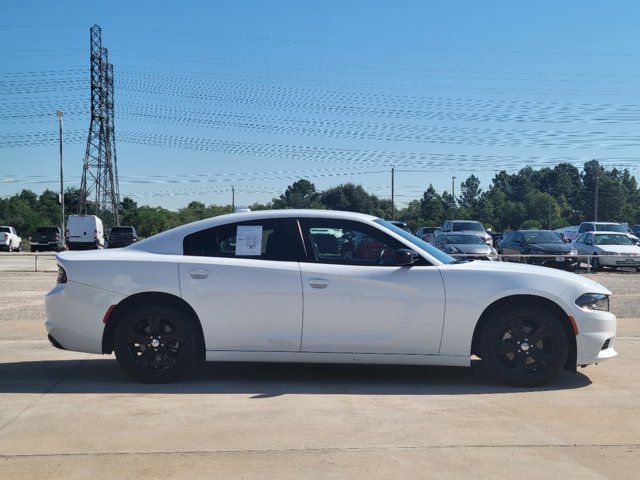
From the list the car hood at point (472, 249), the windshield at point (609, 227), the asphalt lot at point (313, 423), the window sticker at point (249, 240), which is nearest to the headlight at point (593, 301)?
the asphalt lot at point (313, 423)

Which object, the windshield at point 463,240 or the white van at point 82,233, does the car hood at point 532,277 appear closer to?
the windshield at point 463,240

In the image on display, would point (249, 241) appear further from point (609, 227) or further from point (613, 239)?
point (609, 227)

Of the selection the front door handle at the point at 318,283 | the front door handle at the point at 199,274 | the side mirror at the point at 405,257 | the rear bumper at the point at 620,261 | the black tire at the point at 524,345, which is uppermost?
the side mirror at the point at 405,257

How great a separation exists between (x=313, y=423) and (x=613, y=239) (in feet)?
75.8

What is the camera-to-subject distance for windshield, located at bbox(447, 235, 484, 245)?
2433 cm

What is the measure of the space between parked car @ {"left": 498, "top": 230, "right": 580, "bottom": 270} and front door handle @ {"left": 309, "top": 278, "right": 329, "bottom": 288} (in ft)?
54.1

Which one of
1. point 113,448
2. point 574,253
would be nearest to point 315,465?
point 113,448

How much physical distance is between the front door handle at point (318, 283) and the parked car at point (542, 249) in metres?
16.5

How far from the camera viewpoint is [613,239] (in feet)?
83.6

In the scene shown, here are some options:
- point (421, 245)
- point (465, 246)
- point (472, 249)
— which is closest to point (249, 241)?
point (421, 245)

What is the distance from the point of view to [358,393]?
6.13 meters

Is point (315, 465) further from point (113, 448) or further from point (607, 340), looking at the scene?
point (607, 340)

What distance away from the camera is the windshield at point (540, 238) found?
24.3 m

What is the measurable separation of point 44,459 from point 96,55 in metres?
58.9
